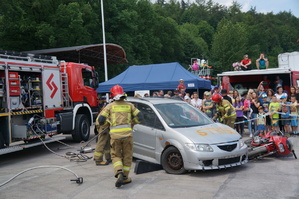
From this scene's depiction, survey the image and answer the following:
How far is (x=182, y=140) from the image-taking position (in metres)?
6.74

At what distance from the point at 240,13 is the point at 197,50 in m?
28.9

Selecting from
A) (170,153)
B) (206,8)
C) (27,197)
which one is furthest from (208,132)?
(206,8)

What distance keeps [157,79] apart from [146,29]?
108 feet

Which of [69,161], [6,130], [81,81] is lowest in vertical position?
[69,161]

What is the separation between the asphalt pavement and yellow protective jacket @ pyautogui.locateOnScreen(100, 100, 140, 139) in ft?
3.35

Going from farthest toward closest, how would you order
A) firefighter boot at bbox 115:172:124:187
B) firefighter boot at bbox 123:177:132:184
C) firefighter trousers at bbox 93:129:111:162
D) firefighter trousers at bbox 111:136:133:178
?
1. firefighter trousers at bbox 93:129:111:162
2. firefighter boot at bbox 123:177:132:184
3. firefighter trousers at bbox 111:136:133:178
4. firefighter boot at bbox 115:172:124:187

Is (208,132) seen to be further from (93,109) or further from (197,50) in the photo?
(197,50)

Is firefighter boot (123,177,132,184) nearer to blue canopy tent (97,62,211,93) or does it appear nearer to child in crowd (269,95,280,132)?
child in crowd (269,95,280,132)

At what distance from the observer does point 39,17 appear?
2688cm

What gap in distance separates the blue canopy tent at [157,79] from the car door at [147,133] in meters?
8.79

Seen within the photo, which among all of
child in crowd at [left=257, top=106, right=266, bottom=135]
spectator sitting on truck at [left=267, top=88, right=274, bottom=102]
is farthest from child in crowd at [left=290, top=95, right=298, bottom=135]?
child in crowd at [left=257, top=106, right=266, bottom=135]

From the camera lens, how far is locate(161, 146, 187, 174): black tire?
22.2 ft

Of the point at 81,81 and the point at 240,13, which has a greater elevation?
the point at 240,13

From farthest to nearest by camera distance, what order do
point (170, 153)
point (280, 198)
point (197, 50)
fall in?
point (197, 50) < point (170, 153) < point (280, 198)
